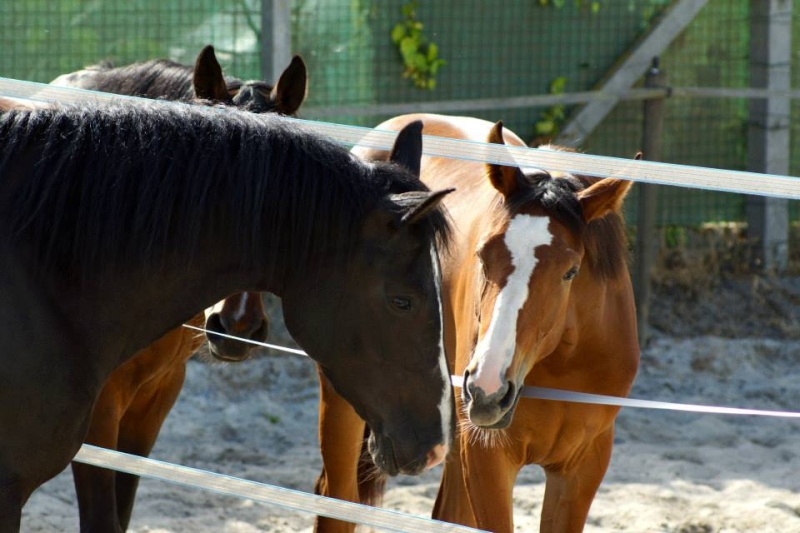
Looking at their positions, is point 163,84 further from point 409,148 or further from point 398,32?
point 398,32

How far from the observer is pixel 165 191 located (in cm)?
211

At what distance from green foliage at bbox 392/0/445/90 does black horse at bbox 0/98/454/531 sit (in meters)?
4.43

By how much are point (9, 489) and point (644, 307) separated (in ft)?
15.7

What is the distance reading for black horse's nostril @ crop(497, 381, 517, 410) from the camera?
2.56 m

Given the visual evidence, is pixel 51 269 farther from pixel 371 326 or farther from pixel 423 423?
pixel 423 423

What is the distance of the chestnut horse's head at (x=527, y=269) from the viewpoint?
2.58m

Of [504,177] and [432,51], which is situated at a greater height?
[432,51]

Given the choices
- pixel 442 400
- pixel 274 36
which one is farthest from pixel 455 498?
pixel 274 36

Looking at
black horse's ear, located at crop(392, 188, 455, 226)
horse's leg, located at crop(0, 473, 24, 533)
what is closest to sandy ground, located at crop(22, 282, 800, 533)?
horse's leg, located at crop(0, 473, 24, 533)

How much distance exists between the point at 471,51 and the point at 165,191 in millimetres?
4823

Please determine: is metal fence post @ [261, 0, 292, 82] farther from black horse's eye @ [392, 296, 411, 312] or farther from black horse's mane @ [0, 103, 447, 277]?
black horse's eye @ [392, 296, 411, 312]

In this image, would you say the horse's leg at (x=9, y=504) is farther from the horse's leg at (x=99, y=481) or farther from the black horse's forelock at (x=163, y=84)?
the black horse's forelock at (x=163, y=84)

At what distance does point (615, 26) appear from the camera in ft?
22.5

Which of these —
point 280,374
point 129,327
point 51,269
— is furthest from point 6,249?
point 280,374
